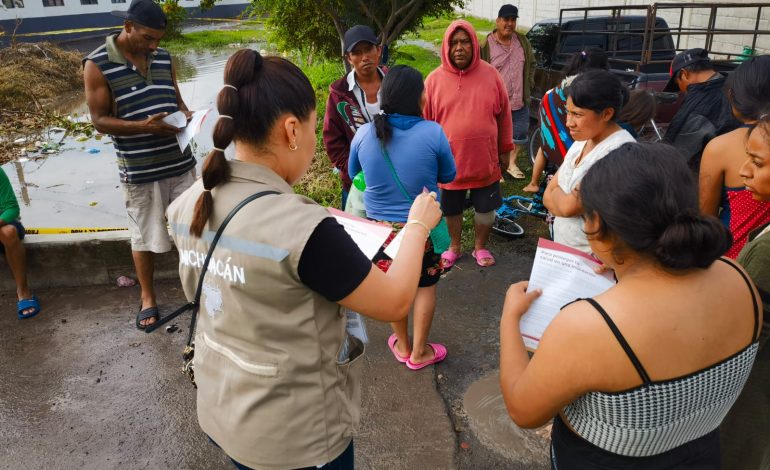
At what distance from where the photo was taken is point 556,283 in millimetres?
1629

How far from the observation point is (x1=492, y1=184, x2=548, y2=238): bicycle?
4.94 meters

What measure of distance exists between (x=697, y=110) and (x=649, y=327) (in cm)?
274

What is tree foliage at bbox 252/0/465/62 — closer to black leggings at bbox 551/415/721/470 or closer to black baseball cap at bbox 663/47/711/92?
black baseball cap at bbox 663/47/711/92

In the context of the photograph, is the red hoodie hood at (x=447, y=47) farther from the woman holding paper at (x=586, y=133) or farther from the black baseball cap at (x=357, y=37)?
the woman holding paper at (x=586, y=133)

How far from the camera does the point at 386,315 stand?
1.43m

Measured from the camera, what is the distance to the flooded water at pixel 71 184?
225 inches

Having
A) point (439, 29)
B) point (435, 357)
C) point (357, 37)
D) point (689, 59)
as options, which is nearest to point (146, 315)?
point (435, 357)

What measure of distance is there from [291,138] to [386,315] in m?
0.53

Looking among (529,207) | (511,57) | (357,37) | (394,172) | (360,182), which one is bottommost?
(529,207)

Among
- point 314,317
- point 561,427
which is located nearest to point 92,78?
point 314,317

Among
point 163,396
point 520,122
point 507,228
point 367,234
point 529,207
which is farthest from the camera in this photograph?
point 520,122

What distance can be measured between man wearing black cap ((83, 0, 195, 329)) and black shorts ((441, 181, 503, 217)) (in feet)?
6.14

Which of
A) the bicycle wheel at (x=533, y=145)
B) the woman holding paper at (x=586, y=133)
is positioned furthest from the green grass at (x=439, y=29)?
the woman holding paper at (x=586, y=133)

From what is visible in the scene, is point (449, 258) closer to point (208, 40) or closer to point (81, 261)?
point (81, 261)
